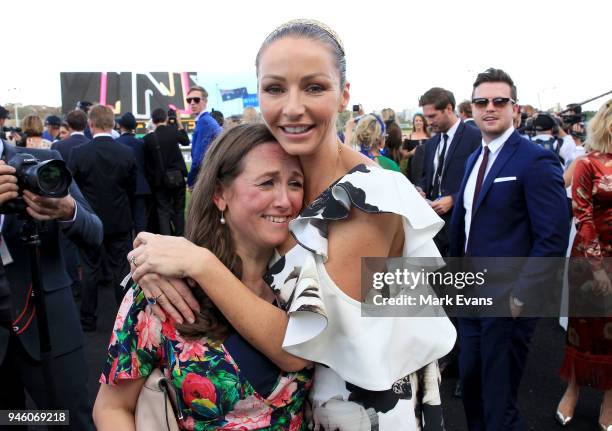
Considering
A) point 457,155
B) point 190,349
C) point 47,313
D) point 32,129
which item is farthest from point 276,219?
point 32,129

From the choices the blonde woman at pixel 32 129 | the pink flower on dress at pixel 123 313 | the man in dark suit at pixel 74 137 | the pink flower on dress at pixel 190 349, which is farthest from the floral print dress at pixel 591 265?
the blonde woman at pixel 32 129

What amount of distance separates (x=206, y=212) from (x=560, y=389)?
12.7 feet

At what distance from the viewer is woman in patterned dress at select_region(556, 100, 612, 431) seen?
3.49 meters

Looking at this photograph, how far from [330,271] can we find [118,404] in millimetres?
800

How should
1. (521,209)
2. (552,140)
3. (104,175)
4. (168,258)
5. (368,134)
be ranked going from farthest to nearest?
(552,140), (104,175), (368,134), (521,209), (168,258)

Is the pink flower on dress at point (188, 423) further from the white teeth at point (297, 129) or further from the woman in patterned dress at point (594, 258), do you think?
the woman in patterned dress at point (594, 258)

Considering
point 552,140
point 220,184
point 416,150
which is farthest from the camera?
point 552,140

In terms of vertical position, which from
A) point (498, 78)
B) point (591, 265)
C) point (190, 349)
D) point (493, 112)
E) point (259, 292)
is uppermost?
point (498, 78)

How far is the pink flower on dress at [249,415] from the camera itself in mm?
1405

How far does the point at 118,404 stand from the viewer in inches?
59.4

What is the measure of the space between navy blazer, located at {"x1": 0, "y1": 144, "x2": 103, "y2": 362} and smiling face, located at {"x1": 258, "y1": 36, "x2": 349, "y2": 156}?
1460 millimetres

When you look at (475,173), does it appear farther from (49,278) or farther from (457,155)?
(49,278)

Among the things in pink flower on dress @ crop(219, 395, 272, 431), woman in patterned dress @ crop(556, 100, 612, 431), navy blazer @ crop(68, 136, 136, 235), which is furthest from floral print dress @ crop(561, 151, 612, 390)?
navy blazer @ crop(68, 136, 136, 235)

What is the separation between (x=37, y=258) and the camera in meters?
2.19
